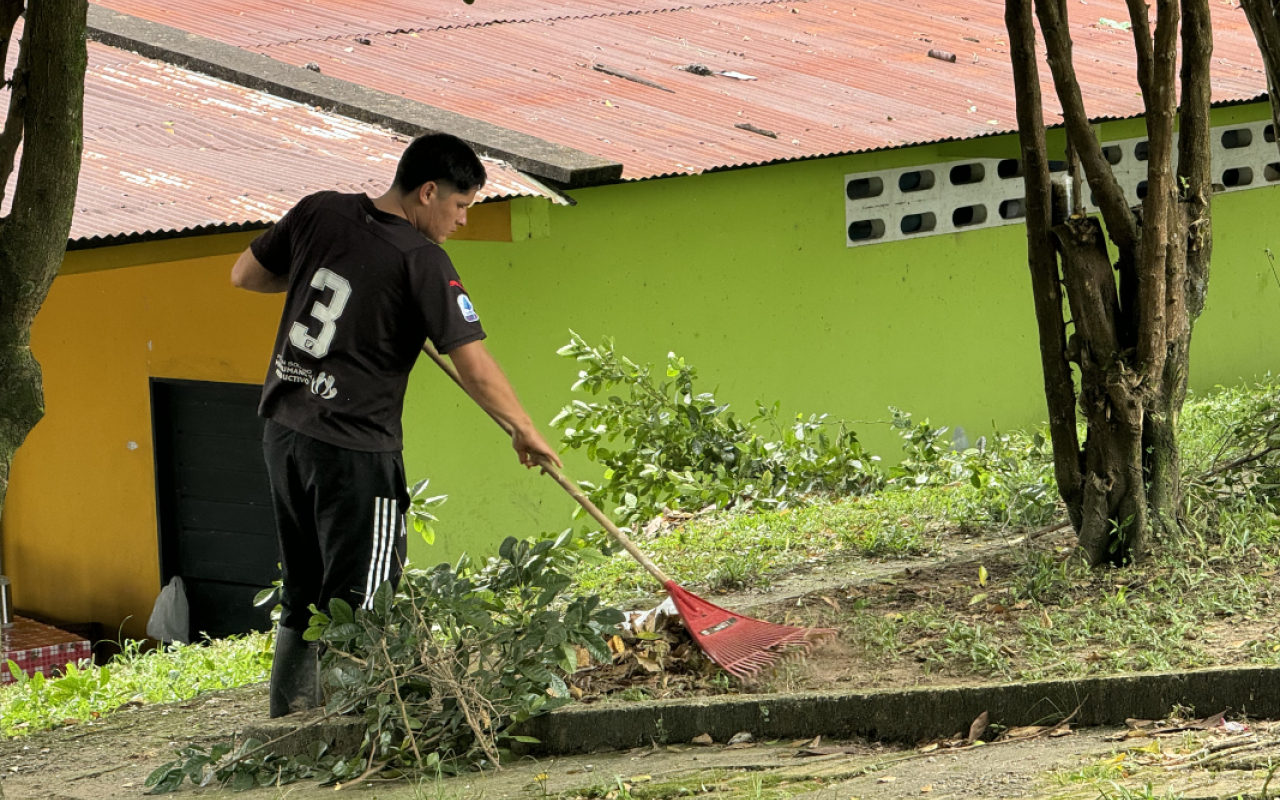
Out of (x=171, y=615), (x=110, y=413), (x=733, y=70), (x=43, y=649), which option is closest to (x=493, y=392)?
(x=171, y=615)

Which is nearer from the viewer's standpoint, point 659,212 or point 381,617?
point 381,617

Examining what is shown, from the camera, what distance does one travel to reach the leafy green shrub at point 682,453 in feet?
26.0

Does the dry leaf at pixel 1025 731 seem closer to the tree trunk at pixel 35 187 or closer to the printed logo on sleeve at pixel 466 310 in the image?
the printed logo on sleeve at pixel 466 310

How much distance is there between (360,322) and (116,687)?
270 centimetres

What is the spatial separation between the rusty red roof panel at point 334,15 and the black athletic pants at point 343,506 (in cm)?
625

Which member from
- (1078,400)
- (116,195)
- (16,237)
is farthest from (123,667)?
(1078,400)

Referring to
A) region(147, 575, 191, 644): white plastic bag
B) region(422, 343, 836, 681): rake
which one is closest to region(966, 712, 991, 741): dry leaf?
region(422, 343, 836, 681): rake

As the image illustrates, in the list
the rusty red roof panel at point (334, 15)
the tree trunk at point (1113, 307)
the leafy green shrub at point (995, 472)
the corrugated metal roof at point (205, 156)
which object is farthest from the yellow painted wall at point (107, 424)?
the tree trunk at point (1113, 307)

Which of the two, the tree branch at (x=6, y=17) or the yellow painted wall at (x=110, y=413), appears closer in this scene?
the tree branch at (x=6, y=17)

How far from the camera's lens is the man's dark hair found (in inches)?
177

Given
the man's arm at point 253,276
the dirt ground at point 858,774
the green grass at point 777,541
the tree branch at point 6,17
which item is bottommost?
the dirt ground at point 858,774

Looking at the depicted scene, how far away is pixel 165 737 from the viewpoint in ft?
17.1

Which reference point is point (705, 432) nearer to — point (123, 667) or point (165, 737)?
point (123, 667)

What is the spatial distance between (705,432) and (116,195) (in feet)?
10.3
